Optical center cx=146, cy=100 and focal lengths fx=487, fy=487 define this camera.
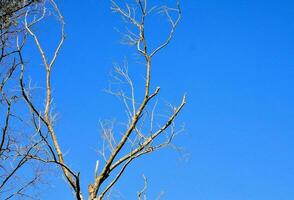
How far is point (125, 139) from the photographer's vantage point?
5703 millimetres

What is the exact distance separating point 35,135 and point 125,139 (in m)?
1.45

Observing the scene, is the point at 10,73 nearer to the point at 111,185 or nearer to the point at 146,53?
the point at 146,53

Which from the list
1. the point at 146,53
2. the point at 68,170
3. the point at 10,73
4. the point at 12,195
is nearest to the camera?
the point at 68,170

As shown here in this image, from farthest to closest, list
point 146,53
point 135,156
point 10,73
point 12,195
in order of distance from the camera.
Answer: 1. point 12,195
2. point 10,73
3. point 146,53
4. point 135,156

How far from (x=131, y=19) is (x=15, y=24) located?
2566mm

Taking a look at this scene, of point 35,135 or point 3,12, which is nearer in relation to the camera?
point 35,135

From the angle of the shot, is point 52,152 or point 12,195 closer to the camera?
point 52,152

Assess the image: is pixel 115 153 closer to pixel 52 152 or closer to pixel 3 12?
pixel 52 152

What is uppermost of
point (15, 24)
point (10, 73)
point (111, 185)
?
point (15, 24)

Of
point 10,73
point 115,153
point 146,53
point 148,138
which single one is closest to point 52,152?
point 115,153

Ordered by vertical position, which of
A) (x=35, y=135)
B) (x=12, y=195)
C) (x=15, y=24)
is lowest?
(x=35, y=135)

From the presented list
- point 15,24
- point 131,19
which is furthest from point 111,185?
point 15,24

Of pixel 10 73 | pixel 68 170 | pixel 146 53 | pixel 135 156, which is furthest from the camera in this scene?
pixel 10 73

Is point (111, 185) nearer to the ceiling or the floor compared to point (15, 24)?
nearer to the floor
